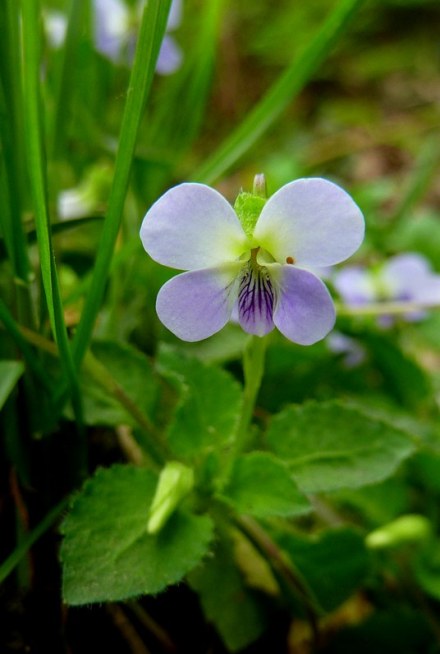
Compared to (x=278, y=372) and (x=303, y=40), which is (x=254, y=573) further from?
(x=303, y=40)

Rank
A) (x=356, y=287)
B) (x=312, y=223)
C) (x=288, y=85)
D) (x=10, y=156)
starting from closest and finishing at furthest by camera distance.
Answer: (x=312, y=223) < (x=10, y=156) < (x=288, y=85) < (x=356, y=287)

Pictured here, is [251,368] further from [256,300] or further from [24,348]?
[24,348]

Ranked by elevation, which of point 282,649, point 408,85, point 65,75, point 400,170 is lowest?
point 282,649

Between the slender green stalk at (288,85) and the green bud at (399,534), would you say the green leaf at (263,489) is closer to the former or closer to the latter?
the green bud at (399,534)

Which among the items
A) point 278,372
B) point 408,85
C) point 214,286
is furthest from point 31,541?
point 408,85

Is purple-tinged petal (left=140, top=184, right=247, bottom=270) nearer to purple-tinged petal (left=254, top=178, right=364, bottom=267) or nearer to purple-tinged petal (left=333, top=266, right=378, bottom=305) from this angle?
purple-tinged petal (left=254, top=178, right=364, bottom=267)

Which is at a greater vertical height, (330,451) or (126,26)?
(126,26)

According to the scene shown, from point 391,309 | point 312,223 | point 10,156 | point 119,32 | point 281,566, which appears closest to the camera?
point 312,223

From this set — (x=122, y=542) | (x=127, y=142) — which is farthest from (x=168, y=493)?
(x=127, y=142)
